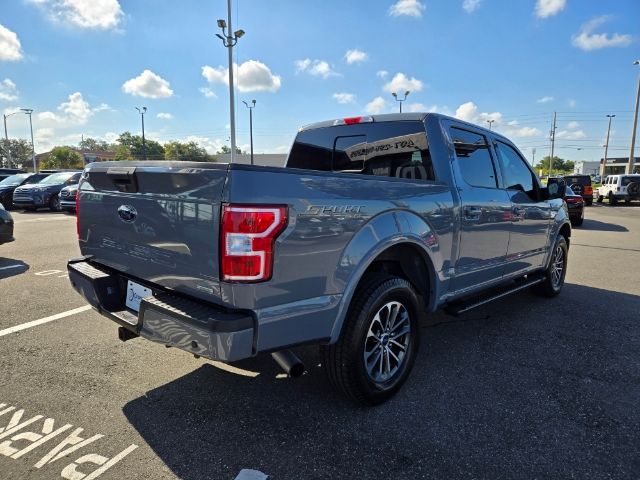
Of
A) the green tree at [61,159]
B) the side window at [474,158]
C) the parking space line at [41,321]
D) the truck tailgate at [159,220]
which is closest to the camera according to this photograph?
the truck tailgate at [159,220]

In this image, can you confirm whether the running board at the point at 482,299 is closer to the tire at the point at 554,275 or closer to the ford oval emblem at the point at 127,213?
the tire at the point at 554,275

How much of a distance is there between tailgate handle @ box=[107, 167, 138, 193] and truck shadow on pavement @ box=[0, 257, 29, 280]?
456 cm

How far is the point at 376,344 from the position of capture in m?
2.85

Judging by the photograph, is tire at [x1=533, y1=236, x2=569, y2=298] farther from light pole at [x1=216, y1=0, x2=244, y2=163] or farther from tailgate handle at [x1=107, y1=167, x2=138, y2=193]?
light pole at [x1=216, y1=0, x2=244, y2=163]

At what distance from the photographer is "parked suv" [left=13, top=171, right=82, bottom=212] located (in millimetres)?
16000

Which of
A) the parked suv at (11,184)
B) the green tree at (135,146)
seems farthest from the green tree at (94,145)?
the parked suv at (11,184)

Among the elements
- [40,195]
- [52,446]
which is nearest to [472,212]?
[52,446]

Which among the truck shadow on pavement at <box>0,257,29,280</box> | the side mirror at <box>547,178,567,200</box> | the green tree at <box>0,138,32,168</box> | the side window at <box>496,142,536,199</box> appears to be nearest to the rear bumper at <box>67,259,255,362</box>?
the side window at <box>496,142,536,199</box>

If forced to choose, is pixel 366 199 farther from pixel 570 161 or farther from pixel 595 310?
pixel 570 161

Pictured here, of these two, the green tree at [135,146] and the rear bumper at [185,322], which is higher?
the green tree at [135,146]

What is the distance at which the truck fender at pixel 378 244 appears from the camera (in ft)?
8.08

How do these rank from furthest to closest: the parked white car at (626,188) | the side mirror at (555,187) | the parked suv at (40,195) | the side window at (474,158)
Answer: the parked white car at (626,188) < the parked suv at (40,195) < the side mirror at (555,187) < the side window at (474,158)

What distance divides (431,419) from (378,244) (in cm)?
115

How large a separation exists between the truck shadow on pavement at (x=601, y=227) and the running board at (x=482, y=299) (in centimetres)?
1062
